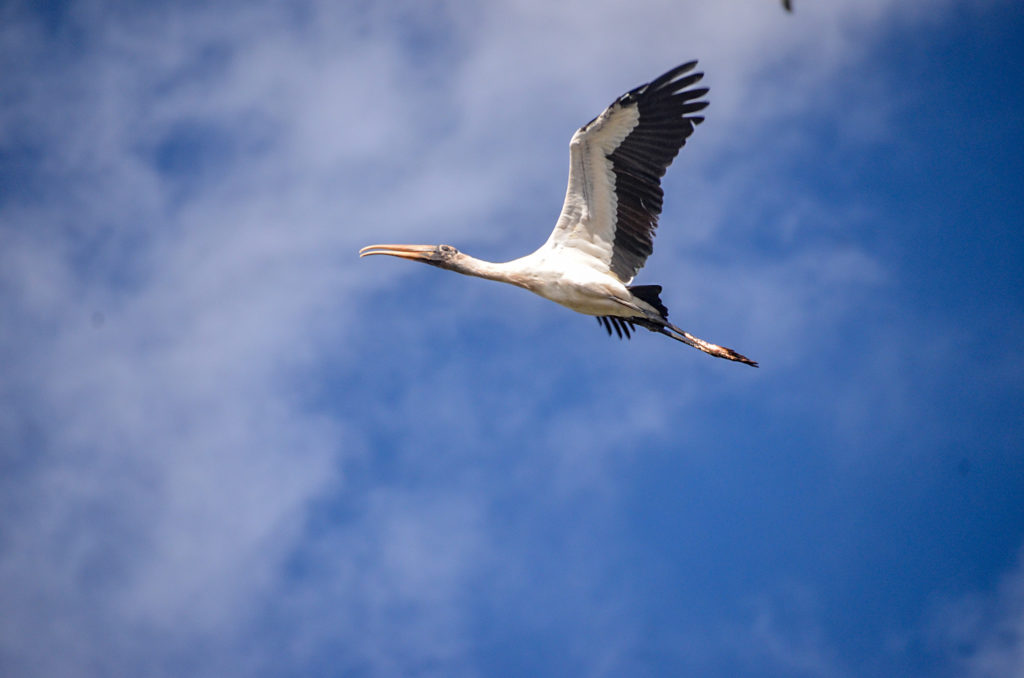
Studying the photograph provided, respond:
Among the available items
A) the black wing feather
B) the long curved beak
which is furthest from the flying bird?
the long curved beak

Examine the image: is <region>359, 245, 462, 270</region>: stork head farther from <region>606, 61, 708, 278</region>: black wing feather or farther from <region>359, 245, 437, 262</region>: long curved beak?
<region>606, 61, 708, 278</region>: black wing feather

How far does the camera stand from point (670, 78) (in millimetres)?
14430

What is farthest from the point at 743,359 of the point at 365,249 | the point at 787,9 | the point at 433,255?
the point at 787,9

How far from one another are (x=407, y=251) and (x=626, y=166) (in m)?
4.20

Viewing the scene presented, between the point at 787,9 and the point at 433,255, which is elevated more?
the point at 433,255

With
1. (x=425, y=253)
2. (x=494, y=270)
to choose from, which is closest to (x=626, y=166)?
(x=494, y=270)

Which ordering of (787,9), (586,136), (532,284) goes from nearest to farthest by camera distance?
1. (787,9)
2. (586,136)
3. (532,284)

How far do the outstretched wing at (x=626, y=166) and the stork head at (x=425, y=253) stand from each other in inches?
79.2

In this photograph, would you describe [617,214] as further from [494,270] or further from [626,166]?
[494,270]

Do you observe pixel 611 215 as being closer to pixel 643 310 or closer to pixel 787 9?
pixel 643 310

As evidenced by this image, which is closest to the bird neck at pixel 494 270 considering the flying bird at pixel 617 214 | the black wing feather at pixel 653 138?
the flying bird at pixel 617 214

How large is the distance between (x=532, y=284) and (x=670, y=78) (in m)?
3.57

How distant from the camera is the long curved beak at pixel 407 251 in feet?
54.5

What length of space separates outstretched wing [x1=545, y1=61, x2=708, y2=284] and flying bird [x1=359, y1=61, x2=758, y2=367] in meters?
0.01
